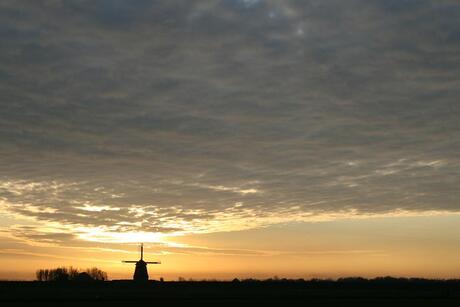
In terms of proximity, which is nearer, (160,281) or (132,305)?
(132,305)

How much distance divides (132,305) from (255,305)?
1092cm

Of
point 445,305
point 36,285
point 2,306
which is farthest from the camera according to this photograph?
point 36,285

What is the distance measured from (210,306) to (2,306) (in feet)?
58.6

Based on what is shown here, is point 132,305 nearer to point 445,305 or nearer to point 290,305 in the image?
point 290,305

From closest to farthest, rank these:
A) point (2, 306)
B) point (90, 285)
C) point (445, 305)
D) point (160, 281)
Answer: point (2, 306) → point (445, 305) → point (90, 285) → point (160, 281)

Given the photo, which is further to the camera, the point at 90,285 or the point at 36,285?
the point at 90,285

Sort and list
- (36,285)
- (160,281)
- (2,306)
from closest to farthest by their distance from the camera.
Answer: (2,306) → (36,285) → (160,281)

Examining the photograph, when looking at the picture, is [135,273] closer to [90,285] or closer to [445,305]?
[90,285]

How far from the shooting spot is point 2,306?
4681 cm

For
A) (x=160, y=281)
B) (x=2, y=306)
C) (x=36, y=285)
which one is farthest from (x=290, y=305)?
(x=160, y=281)

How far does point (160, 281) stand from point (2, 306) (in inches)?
2494

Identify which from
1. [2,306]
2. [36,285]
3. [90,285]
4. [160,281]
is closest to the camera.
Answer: [2,306]

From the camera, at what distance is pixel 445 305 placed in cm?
4984

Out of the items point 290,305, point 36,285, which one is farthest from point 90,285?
point 290,305
